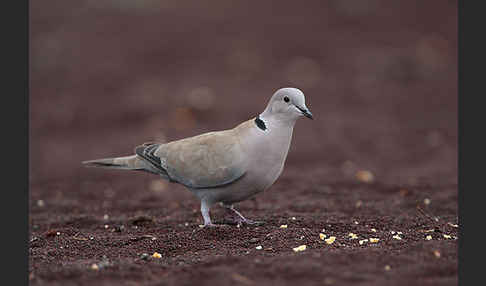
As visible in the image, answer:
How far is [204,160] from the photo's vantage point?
6.01 meters

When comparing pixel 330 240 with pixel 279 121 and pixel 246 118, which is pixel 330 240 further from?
pixel 246 118

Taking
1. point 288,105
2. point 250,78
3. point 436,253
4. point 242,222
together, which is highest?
point 250,78

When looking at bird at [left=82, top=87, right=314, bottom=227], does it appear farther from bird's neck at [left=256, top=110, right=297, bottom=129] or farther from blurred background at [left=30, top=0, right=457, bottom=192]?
blurred background at [left=30, top=0, right=457, bottom=192]

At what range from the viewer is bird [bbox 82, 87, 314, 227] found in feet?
18.9

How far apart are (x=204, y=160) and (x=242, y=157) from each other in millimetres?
414

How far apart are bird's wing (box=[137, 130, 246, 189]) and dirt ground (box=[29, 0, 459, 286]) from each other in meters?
0.46

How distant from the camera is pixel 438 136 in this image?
1126 centimetres

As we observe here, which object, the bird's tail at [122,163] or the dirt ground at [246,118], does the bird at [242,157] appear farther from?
the bird's tail at [122,163]

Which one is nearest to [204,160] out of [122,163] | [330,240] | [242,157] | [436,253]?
[242,157]

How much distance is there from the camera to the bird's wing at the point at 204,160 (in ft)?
19.1

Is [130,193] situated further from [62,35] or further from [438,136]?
[62,35]

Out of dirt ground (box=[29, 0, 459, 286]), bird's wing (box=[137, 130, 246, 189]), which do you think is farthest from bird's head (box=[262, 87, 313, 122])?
dirt ground (box=[29, 0, 459, 286])

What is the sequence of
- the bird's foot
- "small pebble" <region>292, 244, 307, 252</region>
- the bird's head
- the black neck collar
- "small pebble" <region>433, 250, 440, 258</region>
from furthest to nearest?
the bird's foot < the black neck collar < the bird's head < "small pebble" <region>292, 244, 307, 252</region> < "small pebble" <region>433, 250, 440, 258</region>

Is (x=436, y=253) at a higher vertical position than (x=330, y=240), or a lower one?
lower
